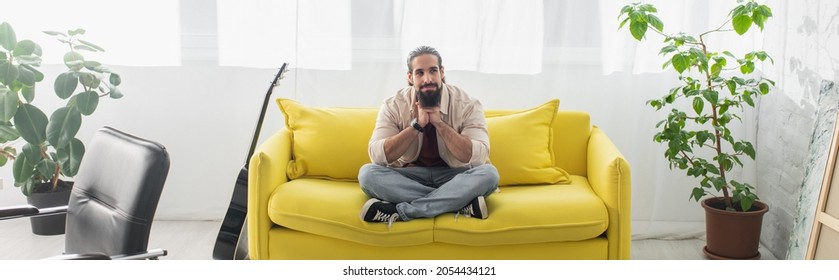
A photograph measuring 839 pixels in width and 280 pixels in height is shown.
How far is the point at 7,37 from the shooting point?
3732mm

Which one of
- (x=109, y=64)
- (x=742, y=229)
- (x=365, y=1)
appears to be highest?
(x=365, y=1)

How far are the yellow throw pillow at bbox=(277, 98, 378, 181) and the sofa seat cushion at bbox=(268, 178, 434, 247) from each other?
303 millimetres

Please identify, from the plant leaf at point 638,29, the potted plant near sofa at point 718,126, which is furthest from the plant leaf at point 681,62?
the plant leaf at point 638,29

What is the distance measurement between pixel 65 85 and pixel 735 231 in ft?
9.63

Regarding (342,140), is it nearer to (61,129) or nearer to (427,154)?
(427,154)

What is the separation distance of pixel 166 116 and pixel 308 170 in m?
1.09

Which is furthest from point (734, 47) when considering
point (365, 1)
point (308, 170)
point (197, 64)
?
point (197, 64)

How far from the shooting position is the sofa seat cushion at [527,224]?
3.04m

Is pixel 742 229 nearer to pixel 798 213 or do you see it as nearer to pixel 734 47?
pixel 798 213

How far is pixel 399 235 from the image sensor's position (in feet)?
9.95

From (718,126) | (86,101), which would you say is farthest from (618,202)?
(86,101)

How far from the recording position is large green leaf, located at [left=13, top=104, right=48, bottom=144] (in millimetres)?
3814

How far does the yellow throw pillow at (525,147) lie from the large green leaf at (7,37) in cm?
208

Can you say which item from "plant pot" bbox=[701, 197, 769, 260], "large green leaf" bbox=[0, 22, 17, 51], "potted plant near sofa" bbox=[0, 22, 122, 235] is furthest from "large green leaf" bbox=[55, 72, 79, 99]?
"plant pot" bbox=[701, 197, 769, 260]
